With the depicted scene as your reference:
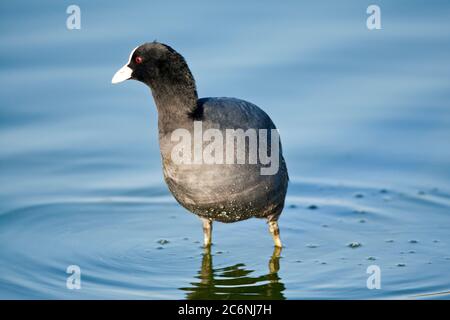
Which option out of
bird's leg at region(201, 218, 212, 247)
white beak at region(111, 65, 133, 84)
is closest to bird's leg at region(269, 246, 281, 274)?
bird's leg at region(201, 218, 212, 247)

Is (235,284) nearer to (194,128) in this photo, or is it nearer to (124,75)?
(194,128)

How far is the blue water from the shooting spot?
25.8 feet

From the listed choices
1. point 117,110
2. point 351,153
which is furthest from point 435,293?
point 117,110

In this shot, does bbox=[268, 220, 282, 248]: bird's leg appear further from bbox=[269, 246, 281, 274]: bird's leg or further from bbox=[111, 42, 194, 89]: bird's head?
bbox=[111, 42, 194, 89]: bird's head

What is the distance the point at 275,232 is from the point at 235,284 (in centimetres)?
78

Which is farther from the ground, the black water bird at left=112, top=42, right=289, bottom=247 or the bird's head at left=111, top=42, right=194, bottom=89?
the bird's head at left=111, top=42, right=194, bottom=89

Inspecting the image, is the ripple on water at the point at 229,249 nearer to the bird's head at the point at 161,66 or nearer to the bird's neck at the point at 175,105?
the bird's neck at the point at 175,105

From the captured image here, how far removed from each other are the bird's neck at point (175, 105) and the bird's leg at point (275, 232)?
4.20ft

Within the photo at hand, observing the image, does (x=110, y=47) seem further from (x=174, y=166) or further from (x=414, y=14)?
(x=174, y=166)

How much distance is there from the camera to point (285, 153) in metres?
10.1

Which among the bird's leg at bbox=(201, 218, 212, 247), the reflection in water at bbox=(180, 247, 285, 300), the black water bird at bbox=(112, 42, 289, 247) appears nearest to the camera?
the black water bird at bbox=(112, 42, 289, 247)

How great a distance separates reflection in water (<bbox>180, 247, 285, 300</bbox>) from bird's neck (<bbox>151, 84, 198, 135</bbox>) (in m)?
1.13

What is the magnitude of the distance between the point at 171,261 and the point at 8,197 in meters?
1.97

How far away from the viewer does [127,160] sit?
33.4 feet
